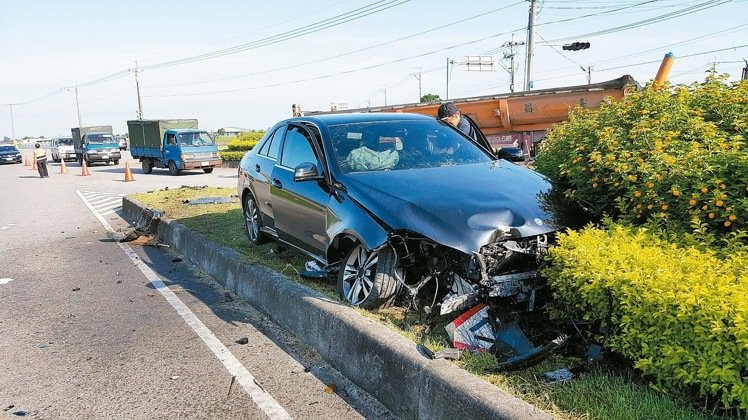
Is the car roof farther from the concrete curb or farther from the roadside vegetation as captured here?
the roadside vegetation

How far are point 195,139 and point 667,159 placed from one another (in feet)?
78.8

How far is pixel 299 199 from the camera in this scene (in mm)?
5637

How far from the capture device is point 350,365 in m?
3.99

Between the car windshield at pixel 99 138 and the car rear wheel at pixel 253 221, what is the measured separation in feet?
103

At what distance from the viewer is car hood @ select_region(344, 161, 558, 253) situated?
12.8 ft

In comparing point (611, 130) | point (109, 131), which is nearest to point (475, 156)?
point (611, 130)

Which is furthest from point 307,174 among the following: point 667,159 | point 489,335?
point 667,159

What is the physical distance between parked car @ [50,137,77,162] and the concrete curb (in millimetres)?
42083

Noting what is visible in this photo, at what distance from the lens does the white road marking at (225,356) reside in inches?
143

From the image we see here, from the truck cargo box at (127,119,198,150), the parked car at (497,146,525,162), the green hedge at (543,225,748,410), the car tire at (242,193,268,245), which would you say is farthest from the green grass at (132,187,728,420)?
the truck cargo box at (127,119,198,150)

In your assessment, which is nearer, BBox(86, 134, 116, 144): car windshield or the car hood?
the car hood

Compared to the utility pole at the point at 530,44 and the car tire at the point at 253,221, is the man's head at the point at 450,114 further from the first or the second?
the utility pole at the point at 530,44

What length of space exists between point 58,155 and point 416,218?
4576 cm

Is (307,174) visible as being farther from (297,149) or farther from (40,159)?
(40,159)
